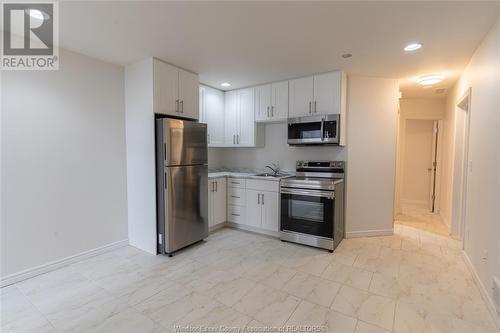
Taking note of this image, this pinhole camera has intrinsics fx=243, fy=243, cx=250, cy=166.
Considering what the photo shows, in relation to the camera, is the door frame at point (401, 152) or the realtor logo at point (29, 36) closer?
the realtor logo at point (29, 36)

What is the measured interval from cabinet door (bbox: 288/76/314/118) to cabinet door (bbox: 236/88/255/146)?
2.40ft

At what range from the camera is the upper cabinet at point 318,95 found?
3410 millimetres

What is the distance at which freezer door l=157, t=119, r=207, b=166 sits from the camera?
2930 millimetres

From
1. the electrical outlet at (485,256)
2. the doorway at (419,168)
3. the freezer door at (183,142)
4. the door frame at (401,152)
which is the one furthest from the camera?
the doorway at (419,168)

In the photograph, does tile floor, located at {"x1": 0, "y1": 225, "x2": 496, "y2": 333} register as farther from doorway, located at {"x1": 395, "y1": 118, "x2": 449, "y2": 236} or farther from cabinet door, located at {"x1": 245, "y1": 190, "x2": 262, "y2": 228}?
doorway, located at {"x1": 395, "y1": 118, "x2": 449, "y2": 236}

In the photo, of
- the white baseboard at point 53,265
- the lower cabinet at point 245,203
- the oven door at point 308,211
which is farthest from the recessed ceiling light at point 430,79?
the white baseboard at point 53,265

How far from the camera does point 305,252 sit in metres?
3.20

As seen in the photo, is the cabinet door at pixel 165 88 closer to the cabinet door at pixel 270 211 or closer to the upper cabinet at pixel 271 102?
the upper cabinet at pixel 271 102

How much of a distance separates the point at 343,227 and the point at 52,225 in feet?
12.3

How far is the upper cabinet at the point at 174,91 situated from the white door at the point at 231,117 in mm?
999

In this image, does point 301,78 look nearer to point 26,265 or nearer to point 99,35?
point 99,35

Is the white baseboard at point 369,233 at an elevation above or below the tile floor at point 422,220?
above

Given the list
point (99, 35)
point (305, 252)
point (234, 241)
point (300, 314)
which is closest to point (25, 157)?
point (99, 35)

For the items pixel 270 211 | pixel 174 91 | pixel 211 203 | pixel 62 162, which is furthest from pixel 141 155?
pixel 270 211
